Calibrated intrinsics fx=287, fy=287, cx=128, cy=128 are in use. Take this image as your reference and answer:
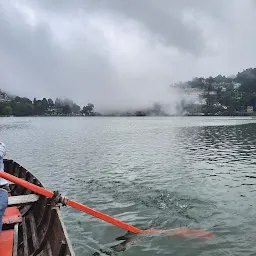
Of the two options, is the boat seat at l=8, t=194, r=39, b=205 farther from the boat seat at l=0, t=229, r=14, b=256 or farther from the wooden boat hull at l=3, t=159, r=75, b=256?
the boat seat at l=0, t=229, r=14, b=256

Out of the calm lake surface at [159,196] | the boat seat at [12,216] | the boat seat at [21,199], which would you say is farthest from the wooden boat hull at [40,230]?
the calm lake surface at [159,196]

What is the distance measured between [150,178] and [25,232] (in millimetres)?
14814

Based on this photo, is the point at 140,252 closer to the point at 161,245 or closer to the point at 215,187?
the point at 161,245

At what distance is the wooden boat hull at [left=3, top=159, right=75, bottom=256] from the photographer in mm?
8750

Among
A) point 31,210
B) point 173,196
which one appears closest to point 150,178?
point 173,196

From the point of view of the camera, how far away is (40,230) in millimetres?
10578

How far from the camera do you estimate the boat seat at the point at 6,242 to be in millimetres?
8508

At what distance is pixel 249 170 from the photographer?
27.2m

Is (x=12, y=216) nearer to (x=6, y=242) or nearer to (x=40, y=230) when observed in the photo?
(x=40, y=230)

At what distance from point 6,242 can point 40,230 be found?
1.63m

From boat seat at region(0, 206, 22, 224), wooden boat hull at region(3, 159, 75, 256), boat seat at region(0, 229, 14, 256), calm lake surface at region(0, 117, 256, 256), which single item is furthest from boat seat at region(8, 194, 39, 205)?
calm lake surface at region(0, 117, 256, 256)

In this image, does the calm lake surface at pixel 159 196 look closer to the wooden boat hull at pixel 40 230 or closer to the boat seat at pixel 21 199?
the wooden boat hull at pixel 40 230

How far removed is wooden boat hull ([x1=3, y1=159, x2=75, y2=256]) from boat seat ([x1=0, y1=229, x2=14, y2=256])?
14 centimetres

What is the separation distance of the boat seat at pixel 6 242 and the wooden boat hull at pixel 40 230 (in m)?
0.14
